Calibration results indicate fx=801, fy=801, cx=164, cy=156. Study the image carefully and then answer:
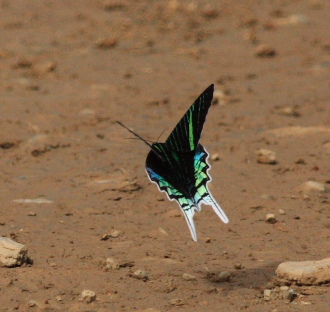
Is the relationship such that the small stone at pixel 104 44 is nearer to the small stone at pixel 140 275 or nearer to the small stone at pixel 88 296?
the small stone at pixel 140 275

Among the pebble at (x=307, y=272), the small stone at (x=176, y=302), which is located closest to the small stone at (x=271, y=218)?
the pebble at (x=307, y=272)

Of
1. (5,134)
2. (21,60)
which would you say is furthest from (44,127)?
(21,60)

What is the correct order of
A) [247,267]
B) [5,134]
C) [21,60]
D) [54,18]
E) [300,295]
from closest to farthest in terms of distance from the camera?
[300,295] → [247,267] → [5,134] → [21,60] → [54,18]

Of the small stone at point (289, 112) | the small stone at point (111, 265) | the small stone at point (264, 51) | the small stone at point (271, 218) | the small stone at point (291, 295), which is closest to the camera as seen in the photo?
the small stone at point (291, 295)

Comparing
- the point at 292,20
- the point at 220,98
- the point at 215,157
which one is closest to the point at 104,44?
the point at 220,98

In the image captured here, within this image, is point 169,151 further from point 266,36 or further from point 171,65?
point 266,36

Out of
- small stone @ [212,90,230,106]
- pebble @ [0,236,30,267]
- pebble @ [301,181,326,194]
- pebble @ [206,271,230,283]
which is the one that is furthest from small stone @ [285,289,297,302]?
small stone @ [212,90,230,106]

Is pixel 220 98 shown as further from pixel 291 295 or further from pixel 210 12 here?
pixel 291 295

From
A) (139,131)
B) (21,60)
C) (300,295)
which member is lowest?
(300,295)
